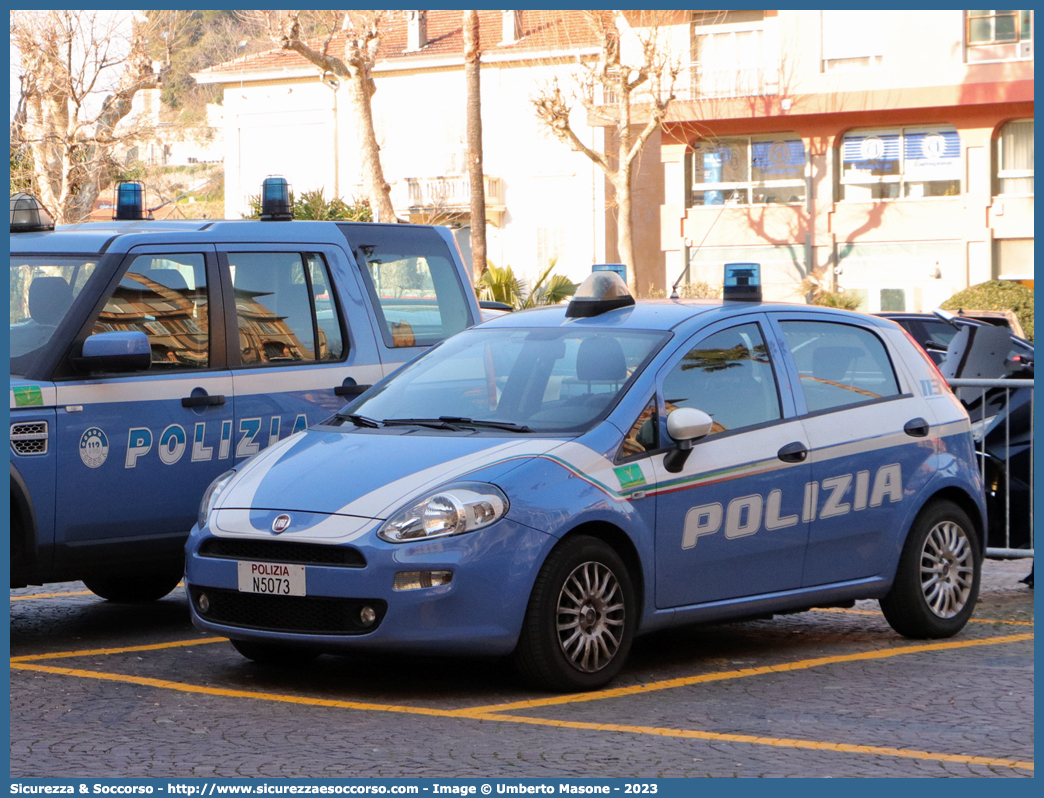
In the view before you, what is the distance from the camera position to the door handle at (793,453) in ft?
23.5

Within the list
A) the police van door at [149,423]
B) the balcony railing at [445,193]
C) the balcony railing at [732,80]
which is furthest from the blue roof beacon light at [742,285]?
the balcony railing at [445,193]

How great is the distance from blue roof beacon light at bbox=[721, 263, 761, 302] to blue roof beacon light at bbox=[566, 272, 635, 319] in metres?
0.56

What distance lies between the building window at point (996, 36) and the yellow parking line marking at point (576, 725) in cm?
3727

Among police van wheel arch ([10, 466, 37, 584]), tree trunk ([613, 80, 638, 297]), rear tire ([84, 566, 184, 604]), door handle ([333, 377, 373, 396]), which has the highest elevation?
tree trunk ([613, 80, 638, 297])

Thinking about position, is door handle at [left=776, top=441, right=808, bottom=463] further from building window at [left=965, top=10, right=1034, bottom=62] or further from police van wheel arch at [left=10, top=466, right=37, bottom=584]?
building window at [left=965, top=10, right=1034, bottom=62]

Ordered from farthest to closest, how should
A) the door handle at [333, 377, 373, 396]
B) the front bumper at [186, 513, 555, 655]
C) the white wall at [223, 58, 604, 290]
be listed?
1. the white wall at [223, 58, 604, 290]
2. the door handle at [333, 377, 373, 396]
3. the front bumper at [186, 513, 555, 655]

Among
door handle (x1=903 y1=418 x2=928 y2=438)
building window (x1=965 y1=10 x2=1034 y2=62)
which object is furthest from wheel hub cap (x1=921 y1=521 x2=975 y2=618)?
building window (x1=965 y1=10 x2=1034 y2=62)

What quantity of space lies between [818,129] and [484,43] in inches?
532

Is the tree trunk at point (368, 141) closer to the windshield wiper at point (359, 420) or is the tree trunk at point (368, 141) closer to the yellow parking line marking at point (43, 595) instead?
the yellow parking line marking at point (43, 595)

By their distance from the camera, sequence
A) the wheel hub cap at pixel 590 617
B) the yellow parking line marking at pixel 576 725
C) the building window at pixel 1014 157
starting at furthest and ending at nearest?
1. the building window at pixel 1014 157
2. the wheel hub cap at pixel 590 617
3. the yellow parking line marking at pixel 576 725

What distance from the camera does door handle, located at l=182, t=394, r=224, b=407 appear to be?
305 inches

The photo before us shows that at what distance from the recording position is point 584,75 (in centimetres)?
4422

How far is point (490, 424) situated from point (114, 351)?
6.04 ft

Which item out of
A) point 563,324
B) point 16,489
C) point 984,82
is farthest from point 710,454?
point 984,82
